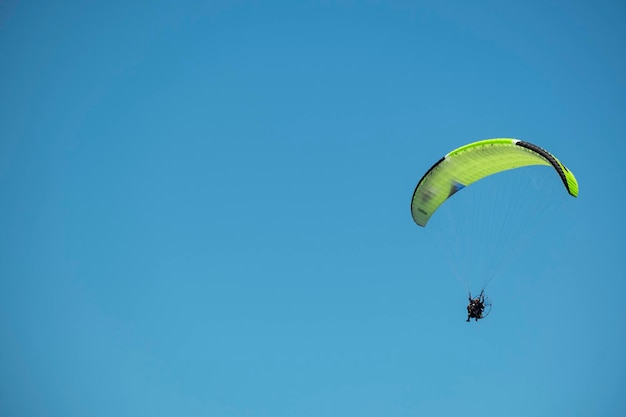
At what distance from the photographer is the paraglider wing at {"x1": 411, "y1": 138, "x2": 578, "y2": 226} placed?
943 inches

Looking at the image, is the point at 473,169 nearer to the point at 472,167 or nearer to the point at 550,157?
the point at 472,167

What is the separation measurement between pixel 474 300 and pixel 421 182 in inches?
231

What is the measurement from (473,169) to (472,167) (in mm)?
195

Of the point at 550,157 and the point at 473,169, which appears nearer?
A: the point at 550,157

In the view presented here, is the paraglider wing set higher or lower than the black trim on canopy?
higher

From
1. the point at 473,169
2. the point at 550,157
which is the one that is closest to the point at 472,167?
the point at 473,169

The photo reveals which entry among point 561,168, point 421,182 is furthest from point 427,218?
point 561,168

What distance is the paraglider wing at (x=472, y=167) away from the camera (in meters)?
23.9

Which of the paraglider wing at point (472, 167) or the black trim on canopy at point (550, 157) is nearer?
the black trim on canopy at point (550, 157)

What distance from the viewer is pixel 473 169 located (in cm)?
2727

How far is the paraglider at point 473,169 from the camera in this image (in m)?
24.1

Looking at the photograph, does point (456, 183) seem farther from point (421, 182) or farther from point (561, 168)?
point (561, 168)

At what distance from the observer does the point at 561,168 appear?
2292 cm

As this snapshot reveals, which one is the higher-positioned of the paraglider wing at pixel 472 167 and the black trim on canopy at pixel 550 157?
the paraglider wing at pixel 472 167
